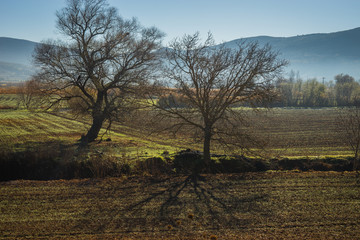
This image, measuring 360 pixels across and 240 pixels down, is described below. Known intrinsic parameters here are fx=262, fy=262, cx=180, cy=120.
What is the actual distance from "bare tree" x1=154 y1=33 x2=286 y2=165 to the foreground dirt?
3.40 metres

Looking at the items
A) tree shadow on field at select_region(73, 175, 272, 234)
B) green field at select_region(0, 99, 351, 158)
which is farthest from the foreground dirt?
green field at select_region(0, 99, 351, 158)

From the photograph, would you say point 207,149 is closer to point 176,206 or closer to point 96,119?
point 176,206

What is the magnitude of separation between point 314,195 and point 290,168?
4747mm

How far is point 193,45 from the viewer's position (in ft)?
50.1

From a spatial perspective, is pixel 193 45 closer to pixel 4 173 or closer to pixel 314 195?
pixel 314 195

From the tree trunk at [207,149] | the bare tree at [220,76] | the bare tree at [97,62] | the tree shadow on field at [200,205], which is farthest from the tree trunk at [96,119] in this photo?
the tree shadow on field at [200,205]

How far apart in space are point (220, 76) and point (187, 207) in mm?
7682

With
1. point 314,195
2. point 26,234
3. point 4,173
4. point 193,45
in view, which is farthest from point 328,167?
point 4,173

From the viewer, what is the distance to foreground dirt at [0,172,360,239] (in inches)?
368

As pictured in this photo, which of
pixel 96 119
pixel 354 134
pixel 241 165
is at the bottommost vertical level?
pixel 241 165

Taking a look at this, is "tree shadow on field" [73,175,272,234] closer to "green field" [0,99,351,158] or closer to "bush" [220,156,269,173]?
"bush" [220,156,269,173]

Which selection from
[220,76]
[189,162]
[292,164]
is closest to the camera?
[220,76]

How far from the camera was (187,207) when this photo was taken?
447 inches

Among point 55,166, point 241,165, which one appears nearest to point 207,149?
point 241,165
